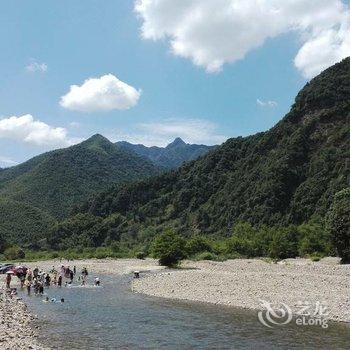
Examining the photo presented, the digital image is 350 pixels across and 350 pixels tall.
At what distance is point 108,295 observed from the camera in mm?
47812

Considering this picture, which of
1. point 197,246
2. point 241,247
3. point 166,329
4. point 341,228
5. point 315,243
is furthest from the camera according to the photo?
point 197,246

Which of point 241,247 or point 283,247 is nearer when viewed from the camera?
point 283,247

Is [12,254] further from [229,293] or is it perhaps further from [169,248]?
[229,293]

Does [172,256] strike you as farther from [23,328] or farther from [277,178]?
[277,178]

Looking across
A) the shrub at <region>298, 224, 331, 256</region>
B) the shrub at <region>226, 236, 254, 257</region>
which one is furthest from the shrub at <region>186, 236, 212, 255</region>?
the shrub at <region>298, 224, 331, 256</region>

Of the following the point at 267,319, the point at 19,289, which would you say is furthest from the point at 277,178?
the point at 267,319

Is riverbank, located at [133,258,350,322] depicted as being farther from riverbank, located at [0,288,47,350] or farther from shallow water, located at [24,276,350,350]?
riverbank, located at [0,288,47,350]

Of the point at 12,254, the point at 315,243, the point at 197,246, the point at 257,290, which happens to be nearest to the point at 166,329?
the point at 257,290

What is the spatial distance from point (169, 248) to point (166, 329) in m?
51.4

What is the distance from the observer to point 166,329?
96.9 ft

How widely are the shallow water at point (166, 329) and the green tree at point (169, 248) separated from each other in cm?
3668

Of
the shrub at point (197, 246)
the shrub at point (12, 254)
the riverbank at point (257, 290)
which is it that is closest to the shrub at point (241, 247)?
the shrub at point (197, 246)

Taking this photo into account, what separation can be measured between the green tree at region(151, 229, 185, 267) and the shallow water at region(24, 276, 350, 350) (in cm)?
3668

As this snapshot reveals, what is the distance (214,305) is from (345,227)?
40.8 metres
